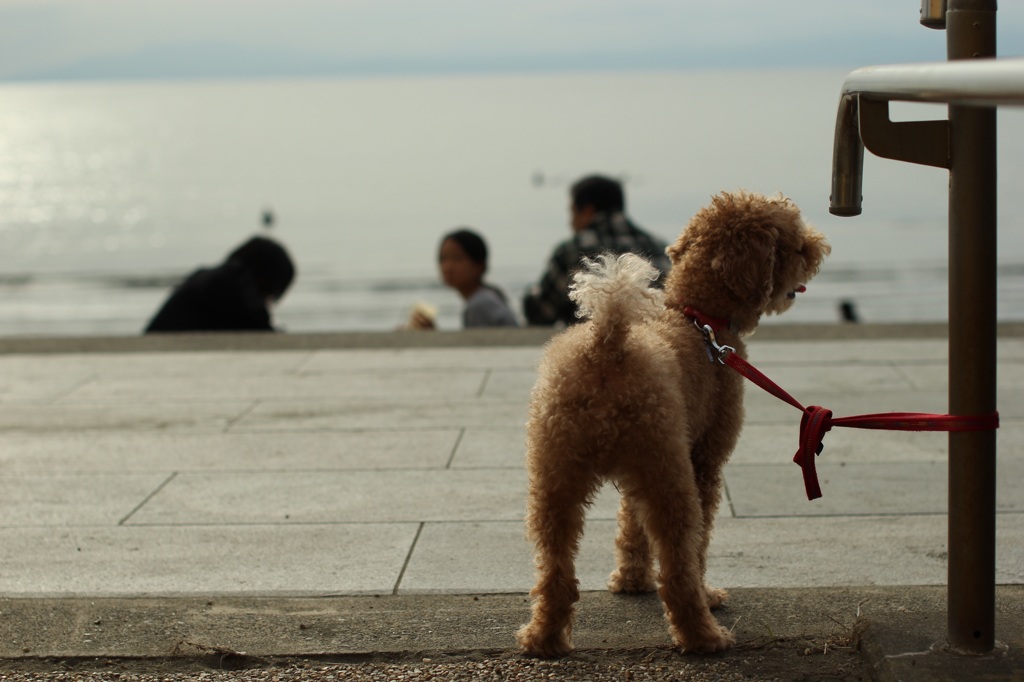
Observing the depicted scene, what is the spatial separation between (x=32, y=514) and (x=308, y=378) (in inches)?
109

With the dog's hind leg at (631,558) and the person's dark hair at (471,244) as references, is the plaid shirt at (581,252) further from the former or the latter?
the dog's hind leg at (631,558)

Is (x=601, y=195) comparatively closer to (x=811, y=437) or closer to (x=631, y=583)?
(x=631, y=583)

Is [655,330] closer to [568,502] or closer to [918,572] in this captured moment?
[568,502]

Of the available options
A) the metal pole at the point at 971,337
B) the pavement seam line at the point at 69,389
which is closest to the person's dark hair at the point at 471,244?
the pavement seam line at the point at 69,389

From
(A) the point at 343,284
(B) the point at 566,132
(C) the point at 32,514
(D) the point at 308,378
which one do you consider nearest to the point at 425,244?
(A) the point at 343,284

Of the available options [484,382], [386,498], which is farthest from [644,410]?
[484,382]

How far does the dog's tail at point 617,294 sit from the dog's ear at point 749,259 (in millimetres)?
448

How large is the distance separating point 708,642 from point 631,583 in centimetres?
57

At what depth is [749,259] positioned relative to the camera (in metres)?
3.56

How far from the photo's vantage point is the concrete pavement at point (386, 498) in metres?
3.72

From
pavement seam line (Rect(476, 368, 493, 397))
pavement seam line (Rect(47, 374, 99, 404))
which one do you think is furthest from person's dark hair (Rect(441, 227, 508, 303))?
pavement seam line (Rect(47, 374, 99, 404))

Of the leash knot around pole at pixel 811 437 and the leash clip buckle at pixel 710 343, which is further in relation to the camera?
the leash clip buckle at pixel 710 343

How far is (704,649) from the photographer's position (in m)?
3.29

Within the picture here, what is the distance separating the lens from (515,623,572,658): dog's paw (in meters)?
3.28
